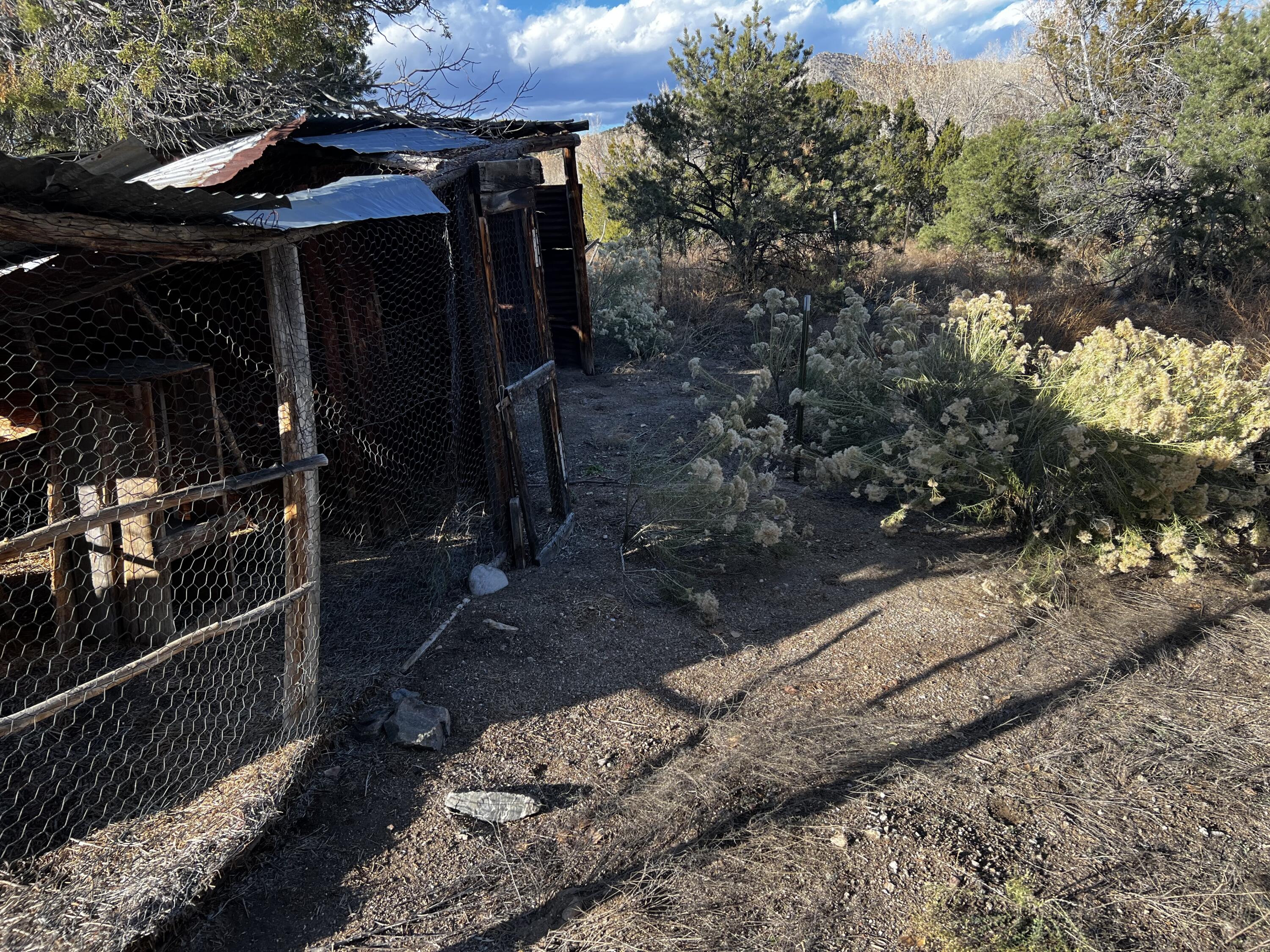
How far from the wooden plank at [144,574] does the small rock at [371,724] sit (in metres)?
1.01

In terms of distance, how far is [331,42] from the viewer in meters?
6.95

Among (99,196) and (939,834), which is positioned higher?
(99,196)

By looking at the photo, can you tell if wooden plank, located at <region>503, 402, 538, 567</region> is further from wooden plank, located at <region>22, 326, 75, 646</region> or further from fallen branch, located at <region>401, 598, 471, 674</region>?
wooden plank, located at <region>22, 326, 75, 646</region>

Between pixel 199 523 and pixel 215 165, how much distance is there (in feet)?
5.51

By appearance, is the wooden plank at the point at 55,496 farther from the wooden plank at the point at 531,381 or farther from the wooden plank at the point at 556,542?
the wooden plank at the point at 556,542

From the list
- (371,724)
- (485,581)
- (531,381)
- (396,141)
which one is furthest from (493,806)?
(396,141)

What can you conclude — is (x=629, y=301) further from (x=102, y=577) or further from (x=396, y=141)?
(x=102, y=577)

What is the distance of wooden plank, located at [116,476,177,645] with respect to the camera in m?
3.85

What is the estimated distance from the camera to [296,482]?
10.4ft

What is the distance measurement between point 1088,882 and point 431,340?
171 inches

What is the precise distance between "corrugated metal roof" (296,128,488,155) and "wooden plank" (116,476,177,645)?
198cm

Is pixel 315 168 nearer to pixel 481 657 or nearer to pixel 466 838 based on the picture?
pixel 481 657

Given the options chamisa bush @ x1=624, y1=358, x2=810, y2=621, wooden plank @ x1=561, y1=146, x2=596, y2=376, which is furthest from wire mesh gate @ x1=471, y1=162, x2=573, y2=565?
wooden plank @ x1=561, y1=146, x2=596, y2=376

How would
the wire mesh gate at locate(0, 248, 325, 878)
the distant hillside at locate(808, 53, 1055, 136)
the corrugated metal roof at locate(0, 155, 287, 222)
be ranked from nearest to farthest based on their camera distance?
1. the corrugated metal roof at locate(0, 155, 287, 222)
2. the wire mesh gate at locate(0, 248, 325, 878)
3. the distant hillside at locate(808, 53, 1055, 136)
